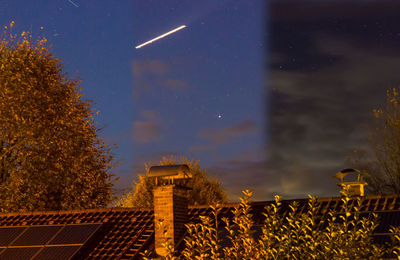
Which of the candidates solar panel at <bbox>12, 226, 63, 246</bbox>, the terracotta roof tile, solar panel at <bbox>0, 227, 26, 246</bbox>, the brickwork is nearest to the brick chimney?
the brickwork

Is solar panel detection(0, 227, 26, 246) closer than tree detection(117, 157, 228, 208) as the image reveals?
Yes

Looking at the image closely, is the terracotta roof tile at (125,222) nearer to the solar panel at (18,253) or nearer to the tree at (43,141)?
the solar panel at (18,253)

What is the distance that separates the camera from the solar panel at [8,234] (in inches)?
747

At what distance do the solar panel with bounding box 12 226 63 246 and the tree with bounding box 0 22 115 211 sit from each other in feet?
48.5

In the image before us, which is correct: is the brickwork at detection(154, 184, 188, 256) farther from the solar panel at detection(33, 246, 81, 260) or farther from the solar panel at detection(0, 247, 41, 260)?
the solar panel at detection(0, 247, 41, 260)

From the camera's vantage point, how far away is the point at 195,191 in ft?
170

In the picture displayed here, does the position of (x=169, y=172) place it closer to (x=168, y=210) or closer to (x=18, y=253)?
(x=168, y=210)

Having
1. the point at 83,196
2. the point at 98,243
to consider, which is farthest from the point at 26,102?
the point at 98,243

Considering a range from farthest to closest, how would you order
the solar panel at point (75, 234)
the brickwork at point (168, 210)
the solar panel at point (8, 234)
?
1. the solar panel at point (8, 234)
2. the solar panel at point (75, 234)
3. the brickwork at point (168, 210)

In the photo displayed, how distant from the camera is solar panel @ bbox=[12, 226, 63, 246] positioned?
1858 centimetres

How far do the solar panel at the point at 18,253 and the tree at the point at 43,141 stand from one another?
1579cm

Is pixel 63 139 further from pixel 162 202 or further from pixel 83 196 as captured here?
pixel 162 202

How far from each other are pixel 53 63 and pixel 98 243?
24.1 meters

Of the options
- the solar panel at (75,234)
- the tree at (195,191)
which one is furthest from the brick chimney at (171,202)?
the tree at (195,191)
